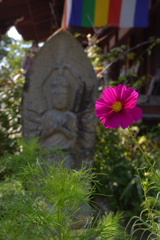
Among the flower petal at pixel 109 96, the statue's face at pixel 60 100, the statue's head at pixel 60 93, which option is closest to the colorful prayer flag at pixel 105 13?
the statue's head at pixel 60 93

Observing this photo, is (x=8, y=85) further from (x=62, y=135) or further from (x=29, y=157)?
(x=29, y=157)

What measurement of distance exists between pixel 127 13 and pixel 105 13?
1.13 feet

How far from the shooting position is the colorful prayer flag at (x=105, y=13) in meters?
3.50

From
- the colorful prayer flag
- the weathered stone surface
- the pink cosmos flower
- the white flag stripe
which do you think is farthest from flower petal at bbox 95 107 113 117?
the white flag stripe

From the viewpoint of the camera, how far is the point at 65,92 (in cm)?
242

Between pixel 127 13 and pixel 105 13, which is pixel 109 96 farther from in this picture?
pixel 127 13

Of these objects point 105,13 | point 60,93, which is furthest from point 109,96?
point 105,13

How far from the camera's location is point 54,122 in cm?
239

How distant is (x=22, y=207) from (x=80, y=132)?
1.69 metres

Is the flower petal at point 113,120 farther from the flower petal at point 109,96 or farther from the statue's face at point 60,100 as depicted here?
the statue's face at point 60,100

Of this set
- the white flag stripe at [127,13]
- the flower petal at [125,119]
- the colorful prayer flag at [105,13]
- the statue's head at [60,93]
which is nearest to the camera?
the flower petal at [125,119]

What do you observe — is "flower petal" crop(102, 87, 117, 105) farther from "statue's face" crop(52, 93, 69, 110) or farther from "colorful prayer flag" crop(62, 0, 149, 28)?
"colorful prayer flag" crop(62, 0, 149, 28)

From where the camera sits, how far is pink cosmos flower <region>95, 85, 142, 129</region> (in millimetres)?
758

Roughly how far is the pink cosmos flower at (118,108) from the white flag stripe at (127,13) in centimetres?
330
